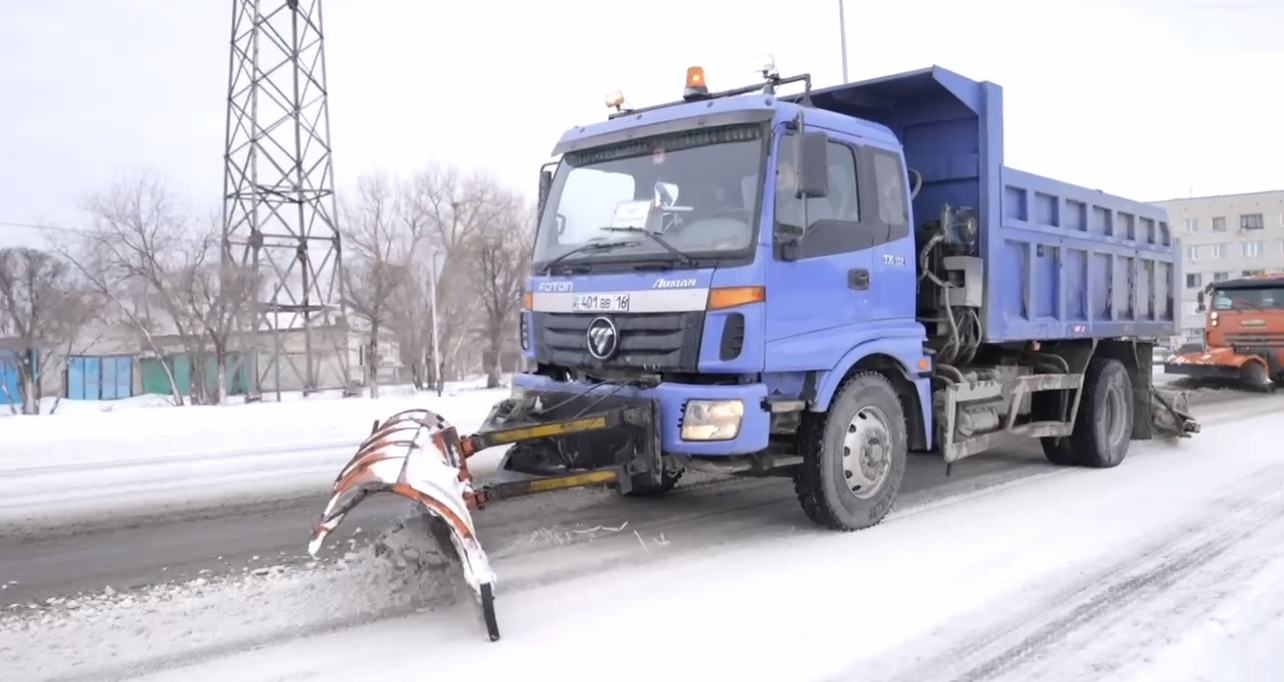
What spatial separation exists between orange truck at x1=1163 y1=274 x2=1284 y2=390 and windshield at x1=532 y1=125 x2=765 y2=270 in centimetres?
1686

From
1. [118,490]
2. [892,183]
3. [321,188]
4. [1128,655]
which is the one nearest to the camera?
[1128,655]

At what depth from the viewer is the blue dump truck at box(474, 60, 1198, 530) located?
5.71 metres

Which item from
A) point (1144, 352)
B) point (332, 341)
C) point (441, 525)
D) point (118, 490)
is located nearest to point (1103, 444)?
point (1144, 352)

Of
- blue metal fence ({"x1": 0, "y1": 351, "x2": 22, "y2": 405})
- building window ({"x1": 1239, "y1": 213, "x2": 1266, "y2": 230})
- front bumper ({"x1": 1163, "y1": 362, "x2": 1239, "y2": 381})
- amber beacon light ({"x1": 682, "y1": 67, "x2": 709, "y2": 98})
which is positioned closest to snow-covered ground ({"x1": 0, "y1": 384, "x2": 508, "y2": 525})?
amber beacon light ({"x1": 682, "y1": 67, "x2": 709, "y2": 98})

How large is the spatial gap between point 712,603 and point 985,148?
4601 mm

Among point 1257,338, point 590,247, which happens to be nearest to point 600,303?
point 590,247

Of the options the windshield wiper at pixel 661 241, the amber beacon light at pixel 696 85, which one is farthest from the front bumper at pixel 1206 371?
the windshield wiper at pixel 661 241

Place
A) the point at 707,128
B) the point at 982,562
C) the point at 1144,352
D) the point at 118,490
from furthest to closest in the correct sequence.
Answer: the point at 1144,352
the point at 118,490
the point at 707,128
the point at 982,562

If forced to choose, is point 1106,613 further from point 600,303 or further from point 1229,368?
point 1229,368

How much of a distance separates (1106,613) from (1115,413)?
5.71 metres

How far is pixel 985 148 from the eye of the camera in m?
7.62

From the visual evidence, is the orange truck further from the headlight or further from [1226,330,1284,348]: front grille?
the headlight

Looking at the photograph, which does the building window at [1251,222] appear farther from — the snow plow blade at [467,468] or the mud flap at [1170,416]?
the snow plow blade at [467,468]

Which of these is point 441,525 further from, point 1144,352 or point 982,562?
point 1144,352
